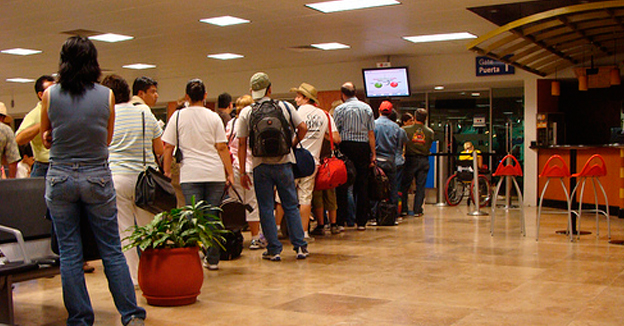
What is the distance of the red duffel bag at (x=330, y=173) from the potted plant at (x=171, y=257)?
2896 millimetres

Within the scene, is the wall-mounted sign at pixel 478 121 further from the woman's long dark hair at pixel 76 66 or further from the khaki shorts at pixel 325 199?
the woman's long dark hair at pixel 76 66

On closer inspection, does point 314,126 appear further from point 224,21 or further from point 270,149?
point 224,21

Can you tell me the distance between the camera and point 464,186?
41.9 feet

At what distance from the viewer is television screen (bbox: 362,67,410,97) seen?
1446 cm

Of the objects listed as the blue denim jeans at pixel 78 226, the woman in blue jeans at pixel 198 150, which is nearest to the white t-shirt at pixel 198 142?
the woman in blue jeans at pixel 198 150

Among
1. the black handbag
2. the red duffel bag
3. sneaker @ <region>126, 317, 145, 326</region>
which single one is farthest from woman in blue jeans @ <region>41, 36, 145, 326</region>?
the red duffel bag

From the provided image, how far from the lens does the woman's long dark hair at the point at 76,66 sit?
3320 millimetres

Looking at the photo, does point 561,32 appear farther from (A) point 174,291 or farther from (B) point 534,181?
(A) point 174,291

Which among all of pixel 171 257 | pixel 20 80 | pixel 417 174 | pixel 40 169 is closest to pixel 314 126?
pixel 40 169

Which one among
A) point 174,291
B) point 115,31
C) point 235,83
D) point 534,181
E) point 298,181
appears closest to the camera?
point 174,291

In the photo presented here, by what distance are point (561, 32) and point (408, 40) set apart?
165 inches

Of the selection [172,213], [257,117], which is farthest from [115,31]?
[172,213]

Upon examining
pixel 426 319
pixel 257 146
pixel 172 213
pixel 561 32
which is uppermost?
pixel 561 32

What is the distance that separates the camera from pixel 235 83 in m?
17.4
